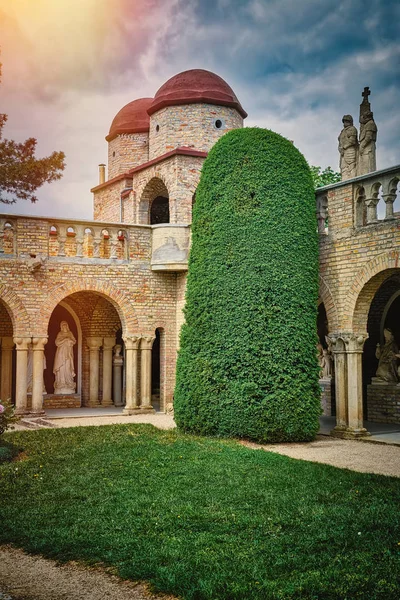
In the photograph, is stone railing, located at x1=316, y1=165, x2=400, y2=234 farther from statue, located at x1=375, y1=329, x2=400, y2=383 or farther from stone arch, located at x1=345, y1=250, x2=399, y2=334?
statue, located at x1=375, y1=329, x2=400, y2=383

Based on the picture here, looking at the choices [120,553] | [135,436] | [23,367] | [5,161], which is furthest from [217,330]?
[5,161]

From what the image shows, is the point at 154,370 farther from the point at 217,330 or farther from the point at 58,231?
the point at 217,330

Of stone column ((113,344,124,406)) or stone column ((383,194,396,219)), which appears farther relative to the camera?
stone column ((113,344,124,406))

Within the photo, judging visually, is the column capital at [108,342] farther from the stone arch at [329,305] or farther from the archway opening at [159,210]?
the stone arch at [329,305]

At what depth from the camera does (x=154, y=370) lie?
22953 millimetres

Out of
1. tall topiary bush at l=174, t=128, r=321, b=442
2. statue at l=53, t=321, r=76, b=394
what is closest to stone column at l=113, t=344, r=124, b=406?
statue at l=53, t=321, r=76, b=394

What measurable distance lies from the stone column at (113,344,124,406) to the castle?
1.4 inches

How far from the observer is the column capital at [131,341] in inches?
744

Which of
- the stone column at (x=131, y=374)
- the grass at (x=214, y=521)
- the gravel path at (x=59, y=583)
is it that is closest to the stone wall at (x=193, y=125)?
the stone column at (x=131, y=374)

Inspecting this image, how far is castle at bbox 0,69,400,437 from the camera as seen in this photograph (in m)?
13.9

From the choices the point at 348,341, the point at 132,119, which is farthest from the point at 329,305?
the point at 132,119

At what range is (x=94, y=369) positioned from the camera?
21406 millimetres

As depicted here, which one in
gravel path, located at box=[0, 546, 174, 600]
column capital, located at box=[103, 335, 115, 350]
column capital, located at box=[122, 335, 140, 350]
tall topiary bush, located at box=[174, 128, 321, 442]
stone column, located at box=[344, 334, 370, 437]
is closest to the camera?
gravel path, located at box=[0, 546, 174, 600]

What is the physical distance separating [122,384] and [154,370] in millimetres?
1386
